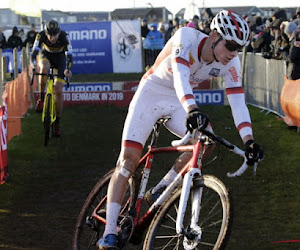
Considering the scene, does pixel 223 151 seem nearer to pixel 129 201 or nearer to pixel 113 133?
pixel 113 133

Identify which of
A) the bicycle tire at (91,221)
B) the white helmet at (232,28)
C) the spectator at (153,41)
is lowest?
the bicycle tire at (91,221)

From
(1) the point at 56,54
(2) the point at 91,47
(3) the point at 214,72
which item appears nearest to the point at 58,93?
(1) the point at 56,54

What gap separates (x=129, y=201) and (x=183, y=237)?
91cm

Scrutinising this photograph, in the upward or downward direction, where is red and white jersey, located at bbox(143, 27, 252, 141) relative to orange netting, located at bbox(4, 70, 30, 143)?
upward

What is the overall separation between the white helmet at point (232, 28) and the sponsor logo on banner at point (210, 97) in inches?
502

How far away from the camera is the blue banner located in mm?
30688

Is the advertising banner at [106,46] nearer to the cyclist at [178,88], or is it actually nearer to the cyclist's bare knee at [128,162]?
the cyclist at [178,88]

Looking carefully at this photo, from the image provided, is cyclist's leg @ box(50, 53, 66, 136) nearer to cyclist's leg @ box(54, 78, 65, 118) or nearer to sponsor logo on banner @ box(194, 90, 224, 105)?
cyclist's leg @ box(54, 78, 65, 118)

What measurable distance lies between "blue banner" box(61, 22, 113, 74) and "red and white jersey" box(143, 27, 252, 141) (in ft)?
81.9

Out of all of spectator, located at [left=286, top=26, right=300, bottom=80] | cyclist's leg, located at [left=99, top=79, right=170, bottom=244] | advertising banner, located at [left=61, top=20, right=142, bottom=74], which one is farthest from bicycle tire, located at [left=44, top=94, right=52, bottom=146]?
advertising banner, located at [left=61, top=20, right=142, bottom=74]

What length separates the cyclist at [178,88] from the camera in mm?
5234

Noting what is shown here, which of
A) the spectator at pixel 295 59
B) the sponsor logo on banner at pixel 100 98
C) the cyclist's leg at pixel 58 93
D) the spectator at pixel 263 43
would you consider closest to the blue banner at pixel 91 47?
the spectator at pixel 263 43

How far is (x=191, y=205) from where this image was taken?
16.1 ft

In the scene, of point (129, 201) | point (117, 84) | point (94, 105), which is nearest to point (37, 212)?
point (129, 201)
